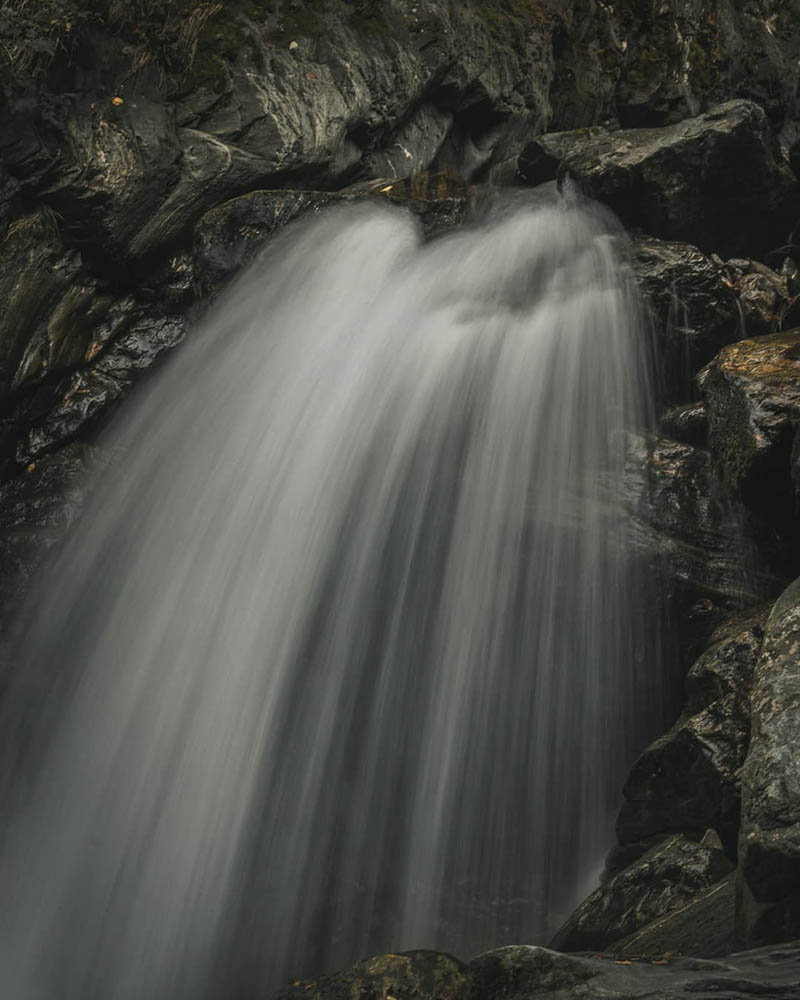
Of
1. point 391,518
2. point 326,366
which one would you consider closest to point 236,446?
point 326,366

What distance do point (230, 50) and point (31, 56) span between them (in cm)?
240

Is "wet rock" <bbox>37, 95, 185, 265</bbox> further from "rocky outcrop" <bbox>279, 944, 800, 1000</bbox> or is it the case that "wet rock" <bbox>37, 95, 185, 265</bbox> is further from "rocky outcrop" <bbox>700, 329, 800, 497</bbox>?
"rocky outcrop" <bbox>279, 944, 800, 1000</bbox>

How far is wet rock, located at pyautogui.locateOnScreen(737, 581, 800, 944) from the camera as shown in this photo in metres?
2.99

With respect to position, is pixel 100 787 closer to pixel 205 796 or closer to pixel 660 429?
pixel 205 796

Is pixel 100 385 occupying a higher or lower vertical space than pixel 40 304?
lower

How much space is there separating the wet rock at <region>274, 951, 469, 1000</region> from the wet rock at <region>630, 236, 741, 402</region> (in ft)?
15.8

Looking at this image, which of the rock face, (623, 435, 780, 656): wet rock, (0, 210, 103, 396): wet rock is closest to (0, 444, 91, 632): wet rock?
the rock face

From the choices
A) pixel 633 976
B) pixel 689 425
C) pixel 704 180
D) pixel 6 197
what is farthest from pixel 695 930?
pixel 704 180

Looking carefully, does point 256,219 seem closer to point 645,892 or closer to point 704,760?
point 704,760

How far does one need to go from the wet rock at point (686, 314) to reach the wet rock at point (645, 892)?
3.92 m

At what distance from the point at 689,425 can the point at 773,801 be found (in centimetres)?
374

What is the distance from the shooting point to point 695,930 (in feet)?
11.6

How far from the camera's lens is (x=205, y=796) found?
18.3 feet

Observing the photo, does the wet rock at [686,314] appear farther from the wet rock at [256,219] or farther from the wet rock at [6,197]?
the wet rock at [6,197]
